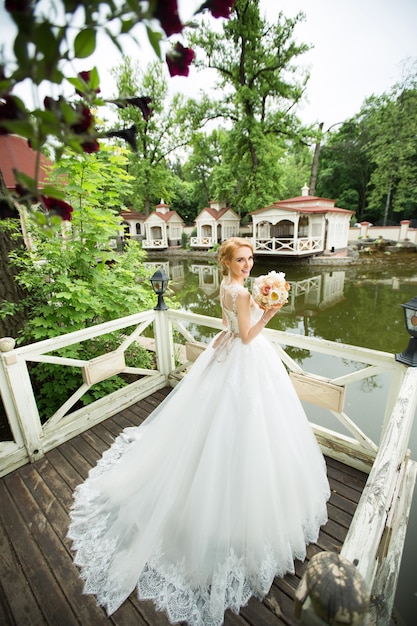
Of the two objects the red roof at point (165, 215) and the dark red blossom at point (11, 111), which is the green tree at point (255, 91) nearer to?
the red roof at point (165, 215)

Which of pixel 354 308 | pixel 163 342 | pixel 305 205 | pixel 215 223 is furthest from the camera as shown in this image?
pixel 215 223

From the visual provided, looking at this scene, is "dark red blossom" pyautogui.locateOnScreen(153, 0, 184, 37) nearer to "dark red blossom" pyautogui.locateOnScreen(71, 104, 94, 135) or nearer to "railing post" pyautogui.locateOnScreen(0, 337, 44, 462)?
"dark red blossom" pyautogui.locateOnScreen(71, 104, 94, 135)

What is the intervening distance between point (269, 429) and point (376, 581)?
92cm

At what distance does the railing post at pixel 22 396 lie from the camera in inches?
96.4

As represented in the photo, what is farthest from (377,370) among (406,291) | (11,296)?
(406,291)

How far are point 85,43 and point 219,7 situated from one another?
0.32 metres

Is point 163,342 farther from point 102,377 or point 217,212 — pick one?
point 217,212

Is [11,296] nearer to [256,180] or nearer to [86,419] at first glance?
[86,419]

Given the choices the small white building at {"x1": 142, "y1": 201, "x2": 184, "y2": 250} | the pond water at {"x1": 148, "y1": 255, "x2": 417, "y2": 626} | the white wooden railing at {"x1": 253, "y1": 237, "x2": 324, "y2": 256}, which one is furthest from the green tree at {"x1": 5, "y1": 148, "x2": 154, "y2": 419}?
the small white building at {"x1": 142, "y1": 201, "x2": 184, "y2": 250}

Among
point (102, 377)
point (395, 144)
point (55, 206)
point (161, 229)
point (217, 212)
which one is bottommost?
point (102, 377)

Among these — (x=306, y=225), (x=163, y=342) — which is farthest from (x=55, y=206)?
(x=306, y=225)

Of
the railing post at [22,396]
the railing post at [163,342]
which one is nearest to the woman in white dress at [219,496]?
the railing post at [22,396]

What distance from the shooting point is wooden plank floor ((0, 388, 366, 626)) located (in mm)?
1677

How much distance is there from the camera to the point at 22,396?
102 inches
